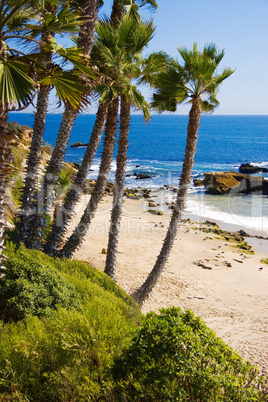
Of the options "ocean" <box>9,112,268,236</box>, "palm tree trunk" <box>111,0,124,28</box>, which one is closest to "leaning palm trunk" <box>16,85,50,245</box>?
"ocean" <box>9,112,268,236</box>

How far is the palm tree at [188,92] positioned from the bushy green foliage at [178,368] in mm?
6178

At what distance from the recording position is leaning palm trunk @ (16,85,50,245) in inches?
322

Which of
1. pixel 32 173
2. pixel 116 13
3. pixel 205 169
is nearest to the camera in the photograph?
pixel 32 173

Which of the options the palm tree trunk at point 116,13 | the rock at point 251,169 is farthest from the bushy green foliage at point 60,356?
the rock at point 251,169

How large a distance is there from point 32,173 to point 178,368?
19.7 ft

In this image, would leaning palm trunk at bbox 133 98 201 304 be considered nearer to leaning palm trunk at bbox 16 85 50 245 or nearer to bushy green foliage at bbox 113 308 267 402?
leaning palm trunk at bbox 16 85 50 245

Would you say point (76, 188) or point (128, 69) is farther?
point (76, 188)

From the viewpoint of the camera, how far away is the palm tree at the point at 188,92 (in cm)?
924

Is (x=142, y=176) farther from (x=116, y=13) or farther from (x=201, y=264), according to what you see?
(x=116, y=13)

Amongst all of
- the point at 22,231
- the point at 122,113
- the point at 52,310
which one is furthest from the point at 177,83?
the point at 52,310

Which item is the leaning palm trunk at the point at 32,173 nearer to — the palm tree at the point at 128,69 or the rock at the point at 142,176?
the palm tree at the point at 128,69

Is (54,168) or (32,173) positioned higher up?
(54,168)

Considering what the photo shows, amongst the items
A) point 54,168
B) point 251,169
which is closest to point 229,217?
point 54,168

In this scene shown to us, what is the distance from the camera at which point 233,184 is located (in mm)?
34531
